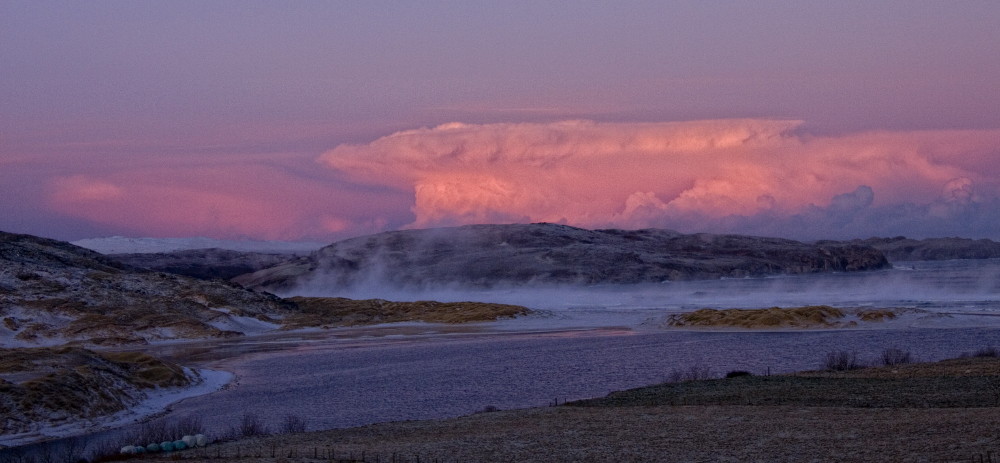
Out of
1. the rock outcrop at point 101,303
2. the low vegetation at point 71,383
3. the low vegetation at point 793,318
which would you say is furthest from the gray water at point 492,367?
the rock outcrop at point 101,303

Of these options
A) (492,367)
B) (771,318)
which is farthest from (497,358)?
(771,318)

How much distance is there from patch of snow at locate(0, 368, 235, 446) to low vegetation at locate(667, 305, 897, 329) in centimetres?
3050

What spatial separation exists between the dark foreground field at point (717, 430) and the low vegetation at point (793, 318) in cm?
3052

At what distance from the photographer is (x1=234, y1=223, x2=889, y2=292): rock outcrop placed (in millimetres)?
162250

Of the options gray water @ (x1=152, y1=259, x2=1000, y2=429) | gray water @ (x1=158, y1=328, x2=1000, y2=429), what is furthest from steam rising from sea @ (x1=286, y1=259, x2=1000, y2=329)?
gray water @ (x1=158, y1=328, x2=1000, y2=429)

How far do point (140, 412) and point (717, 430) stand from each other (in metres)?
19.3

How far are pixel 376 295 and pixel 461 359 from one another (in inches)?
4055

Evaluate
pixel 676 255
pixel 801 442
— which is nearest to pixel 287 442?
pixel 801 442

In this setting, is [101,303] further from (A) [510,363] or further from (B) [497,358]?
(A) [510,363]

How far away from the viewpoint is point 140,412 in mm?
29531

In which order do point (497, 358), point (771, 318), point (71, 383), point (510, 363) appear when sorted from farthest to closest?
1. point (771, 318)
2. point (497, 358)
3. point (510, 363)
4. point (71, 383)

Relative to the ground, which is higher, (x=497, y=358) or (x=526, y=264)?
(x=526, y=264)

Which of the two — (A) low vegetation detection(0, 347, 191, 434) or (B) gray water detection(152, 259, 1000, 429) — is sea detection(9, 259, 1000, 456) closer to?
(B) gray water detection(152, 259, 1000, 429)

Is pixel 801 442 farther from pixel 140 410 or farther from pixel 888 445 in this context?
pixel 140 410
